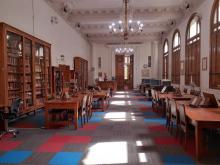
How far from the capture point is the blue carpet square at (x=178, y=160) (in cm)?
343

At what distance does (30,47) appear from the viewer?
6957 mm

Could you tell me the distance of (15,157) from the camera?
372 cm

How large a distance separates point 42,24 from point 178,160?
6987 mm

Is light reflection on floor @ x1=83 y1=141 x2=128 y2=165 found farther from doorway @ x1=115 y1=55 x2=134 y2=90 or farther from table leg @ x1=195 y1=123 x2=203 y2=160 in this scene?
doorway @ x1=115 y1=55 x2=134 y2=90

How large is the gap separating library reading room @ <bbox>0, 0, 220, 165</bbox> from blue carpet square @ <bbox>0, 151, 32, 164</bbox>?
0.06 ft

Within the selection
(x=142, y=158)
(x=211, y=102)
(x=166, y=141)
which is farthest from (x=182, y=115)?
(x=142, y=158)

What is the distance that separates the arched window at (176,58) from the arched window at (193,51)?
1.61m

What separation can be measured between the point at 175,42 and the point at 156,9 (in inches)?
134

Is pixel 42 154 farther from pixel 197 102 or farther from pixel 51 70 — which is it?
pixel 51 70

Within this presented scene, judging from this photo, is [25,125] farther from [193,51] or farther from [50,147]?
[193,51]

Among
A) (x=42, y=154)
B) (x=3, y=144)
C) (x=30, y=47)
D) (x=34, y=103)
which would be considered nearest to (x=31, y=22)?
(x=30, y=47)

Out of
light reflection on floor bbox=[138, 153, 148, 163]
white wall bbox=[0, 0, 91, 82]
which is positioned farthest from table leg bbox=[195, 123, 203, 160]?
white wall bbox=[0, 0, 91, 82]

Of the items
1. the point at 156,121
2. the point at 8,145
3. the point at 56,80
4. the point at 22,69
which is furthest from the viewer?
the point at 56,80

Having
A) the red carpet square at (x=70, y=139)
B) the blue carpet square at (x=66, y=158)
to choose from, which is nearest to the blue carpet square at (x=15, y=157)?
the blue carpet square at (x=66, y=158)
